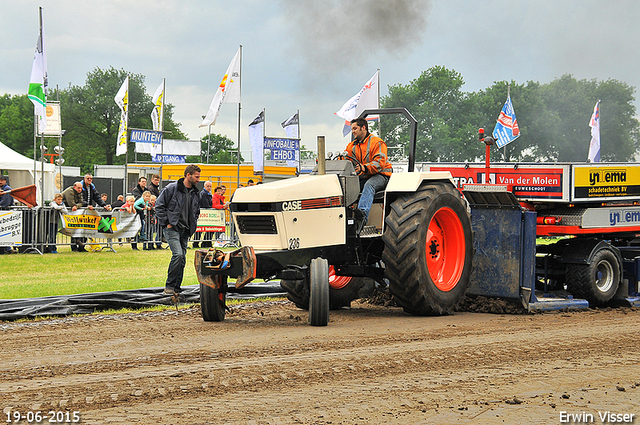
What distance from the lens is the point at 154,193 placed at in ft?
61.4

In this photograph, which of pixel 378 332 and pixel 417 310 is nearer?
pixel 378 332

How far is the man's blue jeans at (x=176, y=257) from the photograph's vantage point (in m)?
9.30

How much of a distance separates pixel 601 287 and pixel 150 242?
39.0 ft

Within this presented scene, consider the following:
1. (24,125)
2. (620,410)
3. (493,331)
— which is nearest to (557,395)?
(620,410)

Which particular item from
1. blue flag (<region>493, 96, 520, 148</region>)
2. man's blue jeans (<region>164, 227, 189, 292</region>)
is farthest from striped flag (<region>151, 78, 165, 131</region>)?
man's blue jeans (<region>164, 227, 189, 292</region>)

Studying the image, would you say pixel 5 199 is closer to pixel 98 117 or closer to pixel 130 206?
pixel 130 206

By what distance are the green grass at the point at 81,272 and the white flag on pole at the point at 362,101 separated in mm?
7838

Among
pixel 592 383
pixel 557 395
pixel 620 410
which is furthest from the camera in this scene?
pixel 592 383

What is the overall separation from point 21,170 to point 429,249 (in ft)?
85.8

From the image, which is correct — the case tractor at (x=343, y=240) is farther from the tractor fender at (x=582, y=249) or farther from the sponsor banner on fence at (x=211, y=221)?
the sponsor banner on fence at (x=211, y=221)

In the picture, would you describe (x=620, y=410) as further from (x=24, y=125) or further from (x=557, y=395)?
(x=24, y=125)

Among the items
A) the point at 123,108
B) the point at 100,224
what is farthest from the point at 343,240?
the point at 123,108

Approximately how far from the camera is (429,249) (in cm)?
818

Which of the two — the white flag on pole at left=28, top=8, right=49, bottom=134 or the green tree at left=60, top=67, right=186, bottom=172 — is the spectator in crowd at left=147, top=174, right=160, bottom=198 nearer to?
the white flag on pole at left=28, top=8, right=49, bottom=134
